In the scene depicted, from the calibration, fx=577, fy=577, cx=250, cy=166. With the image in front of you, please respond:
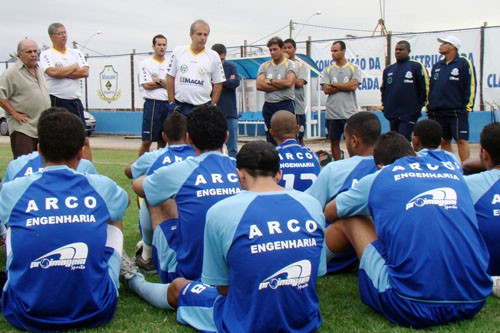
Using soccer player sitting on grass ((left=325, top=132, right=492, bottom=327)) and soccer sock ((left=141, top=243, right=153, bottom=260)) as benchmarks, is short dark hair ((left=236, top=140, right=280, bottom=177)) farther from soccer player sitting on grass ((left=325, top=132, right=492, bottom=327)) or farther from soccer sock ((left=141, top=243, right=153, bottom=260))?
soccer sock ((left=141, top=243, right=153, bottom=260))

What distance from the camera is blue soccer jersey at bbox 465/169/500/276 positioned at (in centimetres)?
404

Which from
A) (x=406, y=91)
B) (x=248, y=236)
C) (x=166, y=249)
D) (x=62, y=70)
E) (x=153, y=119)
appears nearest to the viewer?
(x=248, y=236)

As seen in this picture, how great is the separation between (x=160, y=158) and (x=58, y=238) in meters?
1.64

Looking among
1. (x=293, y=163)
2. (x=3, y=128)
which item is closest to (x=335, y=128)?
(x=293, y=163)

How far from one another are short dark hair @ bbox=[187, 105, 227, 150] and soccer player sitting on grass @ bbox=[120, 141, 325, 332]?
0.89m

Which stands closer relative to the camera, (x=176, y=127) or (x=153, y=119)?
(x=176, y=127)

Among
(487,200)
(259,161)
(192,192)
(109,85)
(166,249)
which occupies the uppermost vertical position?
(109,85)

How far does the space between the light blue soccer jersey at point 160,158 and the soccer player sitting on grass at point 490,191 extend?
222 cm

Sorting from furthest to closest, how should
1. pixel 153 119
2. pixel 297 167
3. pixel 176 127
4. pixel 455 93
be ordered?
1. pixel 153 119
2. pixel 455 93
3. pixel 297 167
4. pixel 176 127

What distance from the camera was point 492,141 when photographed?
408 cm

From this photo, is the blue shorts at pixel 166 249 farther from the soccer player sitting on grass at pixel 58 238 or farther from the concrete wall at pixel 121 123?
the concrete wall at pixel 121 123

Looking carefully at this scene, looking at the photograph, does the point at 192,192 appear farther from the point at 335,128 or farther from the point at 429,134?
the point at 335,128

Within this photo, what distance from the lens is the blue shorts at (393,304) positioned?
3428 mm

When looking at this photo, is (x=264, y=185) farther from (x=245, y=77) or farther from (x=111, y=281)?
(x=245, y=77)
